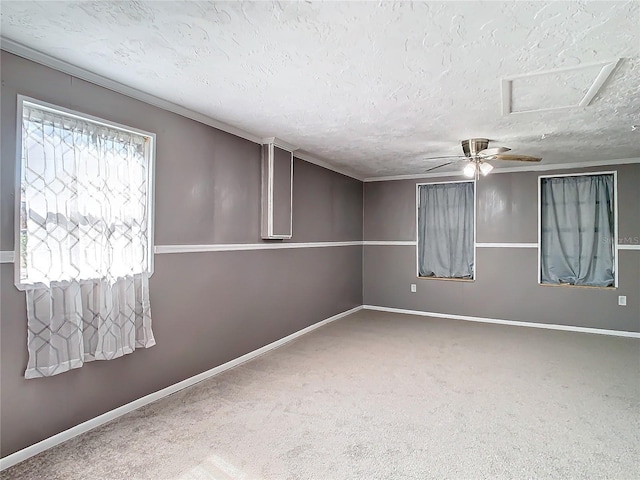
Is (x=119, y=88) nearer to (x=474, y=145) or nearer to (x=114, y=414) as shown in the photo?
(x=114, y=414)

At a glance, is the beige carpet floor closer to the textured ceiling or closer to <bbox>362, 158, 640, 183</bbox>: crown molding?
the textured ceiling

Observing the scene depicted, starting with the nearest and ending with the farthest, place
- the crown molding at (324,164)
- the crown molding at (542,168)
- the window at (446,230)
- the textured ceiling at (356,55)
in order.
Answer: the textured ceiling at (356,55) → the crown molding at (324,164) → the crown molding at (542,168) → the window at (446,230)

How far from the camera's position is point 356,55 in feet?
6.85

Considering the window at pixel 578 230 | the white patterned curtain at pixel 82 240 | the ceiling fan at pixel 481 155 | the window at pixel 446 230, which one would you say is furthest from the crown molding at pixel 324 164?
the window at pixel 578 230

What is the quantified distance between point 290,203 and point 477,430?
2.88 m

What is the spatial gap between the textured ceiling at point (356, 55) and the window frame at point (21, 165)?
30cm

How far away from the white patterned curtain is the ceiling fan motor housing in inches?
122

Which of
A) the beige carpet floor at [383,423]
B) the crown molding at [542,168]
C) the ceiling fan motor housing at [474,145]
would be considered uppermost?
the crown molding at [542,168]

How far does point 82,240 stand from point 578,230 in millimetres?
5823

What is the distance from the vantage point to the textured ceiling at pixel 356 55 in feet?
5.57

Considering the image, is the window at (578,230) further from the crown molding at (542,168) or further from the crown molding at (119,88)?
the crown molding at (119,88)

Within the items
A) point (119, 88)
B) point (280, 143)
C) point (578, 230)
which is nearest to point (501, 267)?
point (578, 230)

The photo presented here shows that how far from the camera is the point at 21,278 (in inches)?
81.7

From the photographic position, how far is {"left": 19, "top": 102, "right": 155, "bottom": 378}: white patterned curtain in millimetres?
2125
